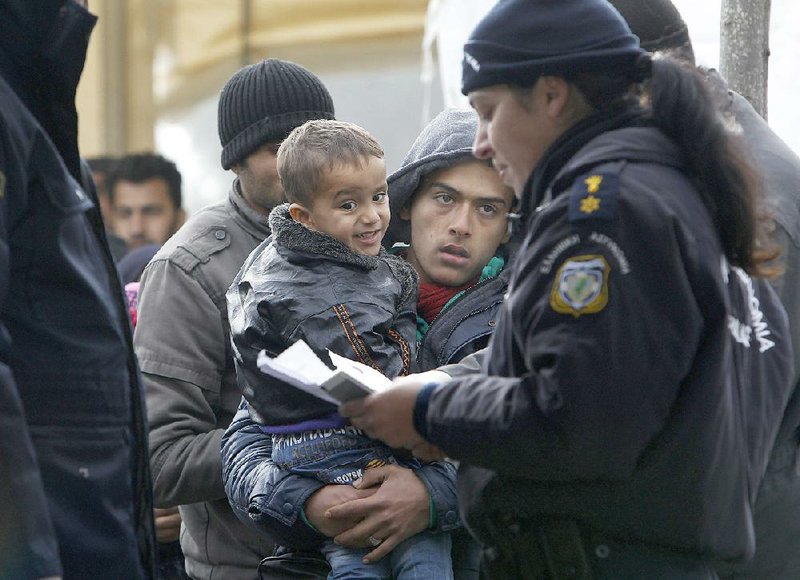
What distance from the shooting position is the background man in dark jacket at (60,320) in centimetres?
222

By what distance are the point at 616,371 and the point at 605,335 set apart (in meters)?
0.06

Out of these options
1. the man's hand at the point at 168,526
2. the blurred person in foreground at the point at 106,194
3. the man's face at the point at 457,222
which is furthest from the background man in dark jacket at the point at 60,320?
the blurred person in foreground at the point at 106,194

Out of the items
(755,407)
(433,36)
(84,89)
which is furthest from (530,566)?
(84,89)

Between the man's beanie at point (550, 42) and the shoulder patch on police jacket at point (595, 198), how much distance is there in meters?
0.23

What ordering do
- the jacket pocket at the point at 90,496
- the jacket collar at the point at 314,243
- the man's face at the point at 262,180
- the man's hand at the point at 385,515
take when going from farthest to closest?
the man's face at the point at 262,180 → the jacket collar at the point at 314,243 → the man's hand at the point at 385,515 → the jacket pocket at the point at 90,496

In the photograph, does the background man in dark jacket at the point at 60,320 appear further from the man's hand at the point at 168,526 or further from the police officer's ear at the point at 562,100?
the man's hand at the point at 168,526

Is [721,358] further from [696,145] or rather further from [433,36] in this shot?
[433,36]

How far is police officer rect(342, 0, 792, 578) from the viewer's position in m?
2.14

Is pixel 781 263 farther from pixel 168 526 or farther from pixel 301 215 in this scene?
pixel 168 526

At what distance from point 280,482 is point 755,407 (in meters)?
1.10

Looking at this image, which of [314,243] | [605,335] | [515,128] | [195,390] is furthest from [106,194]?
[605,335]

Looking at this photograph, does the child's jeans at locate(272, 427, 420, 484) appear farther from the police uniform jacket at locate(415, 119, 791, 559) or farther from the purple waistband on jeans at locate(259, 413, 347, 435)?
the police uniform jacket at locate(415, 119, 791, 559)

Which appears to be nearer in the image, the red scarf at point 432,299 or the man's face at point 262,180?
the red scarf at point 432,299

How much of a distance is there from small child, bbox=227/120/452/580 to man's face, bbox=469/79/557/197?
68 centimetres
